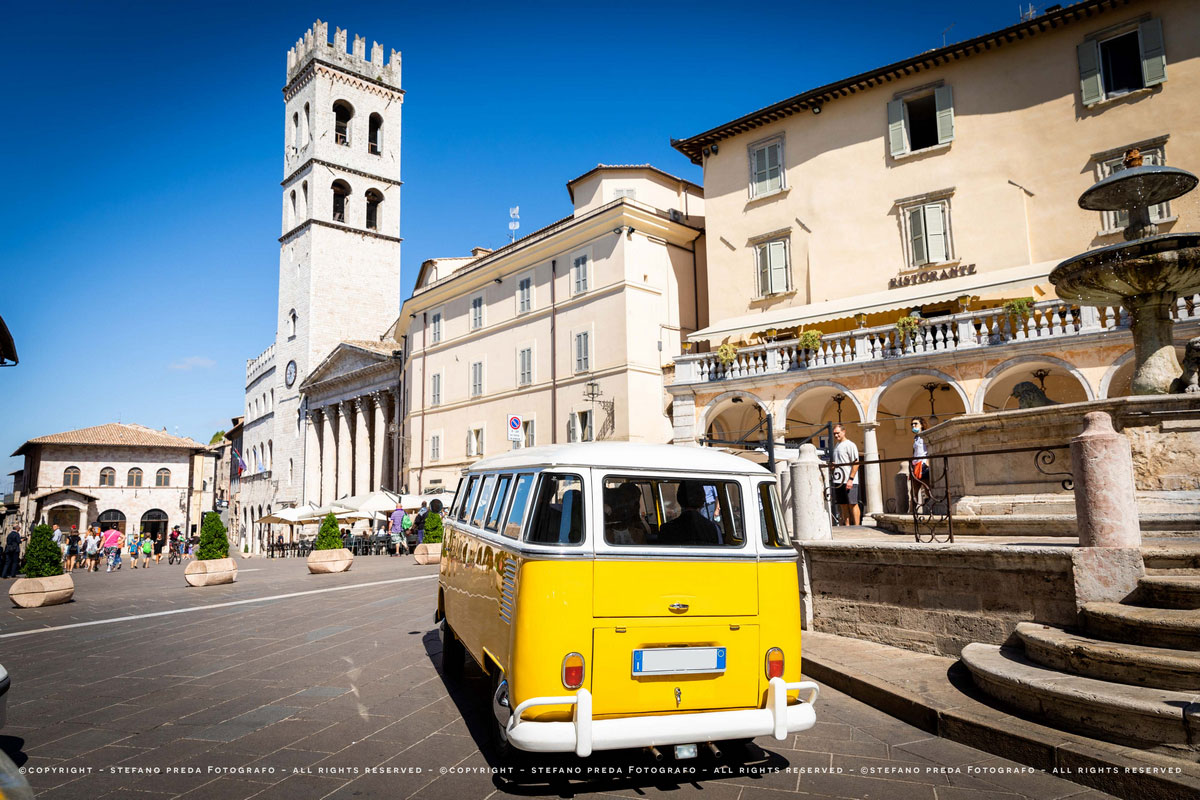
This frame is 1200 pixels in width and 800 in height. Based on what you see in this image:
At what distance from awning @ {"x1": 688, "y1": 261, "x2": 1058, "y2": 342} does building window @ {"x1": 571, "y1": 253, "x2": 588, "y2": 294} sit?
5.39 metres

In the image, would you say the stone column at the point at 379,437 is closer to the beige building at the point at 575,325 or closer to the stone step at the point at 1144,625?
the beige building at the point at 575,325

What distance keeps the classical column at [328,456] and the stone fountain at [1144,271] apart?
48013 mm

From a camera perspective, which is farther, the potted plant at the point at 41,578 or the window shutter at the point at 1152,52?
the window shutter at the point at 1152,52

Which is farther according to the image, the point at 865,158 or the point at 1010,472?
the point at 865,158

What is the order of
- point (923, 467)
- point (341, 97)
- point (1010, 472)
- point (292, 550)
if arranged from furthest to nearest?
1. point (341, 97)
2. point (292, 550)
3. point (923, 467)
4. point (1010, 472)

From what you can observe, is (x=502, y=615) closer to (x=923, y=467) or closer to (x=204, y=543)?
(x=923, y=467)

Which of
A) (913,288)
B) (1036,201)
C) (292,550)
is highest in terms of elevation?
(1036,201)

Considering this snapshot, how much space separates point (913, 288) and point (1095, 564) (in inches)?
643

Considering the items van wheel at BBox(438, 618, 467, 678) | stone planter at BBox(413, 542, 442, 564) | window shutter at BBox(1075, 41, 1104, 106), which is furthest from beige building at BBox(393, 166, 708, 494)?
van wheel at BBox(438, 618, 467, 678)

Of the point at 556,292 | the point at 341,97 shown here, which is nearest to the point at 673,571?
the point at 556,292

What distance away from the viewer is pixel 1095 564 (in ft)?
18.2

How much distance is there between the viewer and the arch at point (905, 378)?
17.8 meters

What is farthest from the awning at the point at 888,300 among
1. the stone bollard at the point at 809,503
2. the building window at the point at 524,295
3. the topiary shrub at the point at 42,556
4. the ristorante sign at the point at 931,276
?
the topiary shrub at the point at 42,556

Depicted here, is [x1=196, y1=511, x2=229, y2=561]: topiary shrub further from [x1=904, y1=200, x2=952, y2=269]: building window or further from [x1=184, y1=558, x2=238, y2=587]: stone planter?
[x1=904, y1=200, x2=952, y2=269]: building window
